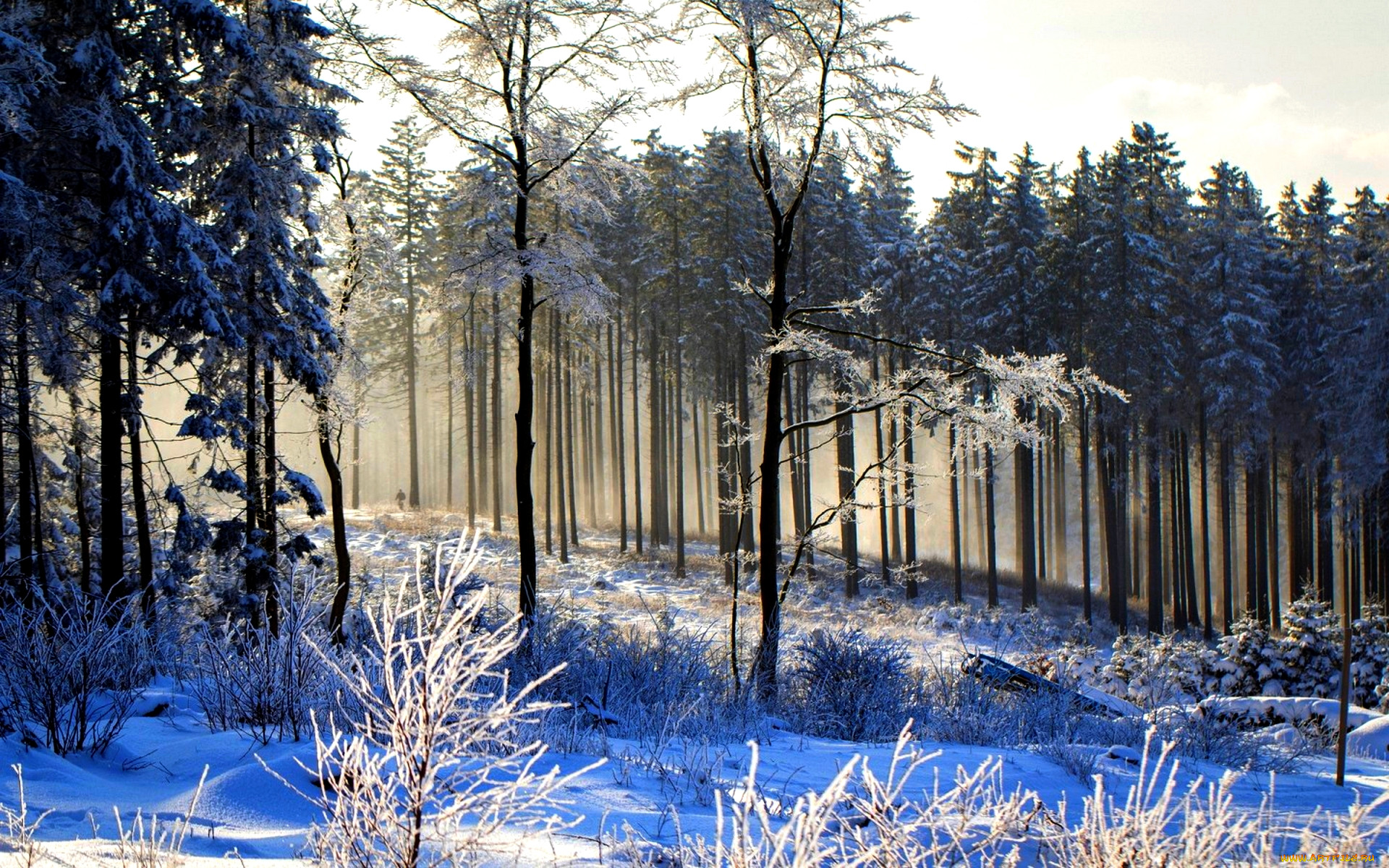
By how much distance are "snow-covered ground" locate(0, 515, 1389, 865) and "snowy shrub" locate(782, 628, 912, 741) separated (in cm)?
81

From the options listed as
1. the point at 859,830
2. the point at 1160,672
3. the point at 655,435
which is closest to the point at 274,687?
the point at 859,830

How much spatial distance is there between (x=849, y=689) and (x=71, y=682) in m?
6.14

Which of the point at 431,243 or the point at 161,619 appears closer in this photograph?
the point at 161,619

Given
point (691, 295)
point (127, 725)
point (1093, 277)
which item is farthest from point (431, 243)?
point (127, 725)

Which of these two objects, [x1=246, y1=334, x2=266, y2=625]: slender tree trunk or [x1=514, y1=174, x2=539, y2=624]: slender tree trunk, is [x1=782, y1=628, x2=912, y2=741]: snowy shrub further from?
[x1=246, y1=334, x2=266, y2=625]: slender tree trunk

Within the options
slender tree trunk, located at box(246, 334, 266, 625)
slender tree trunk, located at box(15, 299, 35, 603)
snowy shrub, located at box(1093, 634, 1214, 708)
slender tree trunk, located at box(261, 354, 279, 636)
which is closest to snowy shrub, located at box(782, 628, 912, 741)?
snowy shrub, located at box(1093, 634, 1214, 708)

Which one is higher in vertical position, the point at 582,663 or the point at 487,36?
the point at 487,36

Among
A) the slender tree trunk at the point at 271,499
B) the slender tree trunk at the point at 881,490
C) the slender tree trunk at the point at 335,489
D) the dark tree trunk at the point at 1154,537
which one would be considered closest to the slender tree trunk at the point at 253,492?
the slender tree trunk at the point at 271,499

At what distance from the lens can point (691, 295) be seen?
1120 inches

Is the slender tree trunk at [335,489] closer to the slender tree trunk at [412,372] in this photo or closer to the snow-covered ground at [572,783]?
the snow-covered ground at [572,783]

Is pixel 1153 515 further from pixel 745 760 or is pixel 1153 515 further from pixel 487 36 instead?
pixel 745 760

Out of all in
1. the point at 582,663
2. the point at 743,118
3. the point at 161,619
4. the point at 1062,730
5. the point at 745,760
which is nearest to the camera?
the point at 745,760

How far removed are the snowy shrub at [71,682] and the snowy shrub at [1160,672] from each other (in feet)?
44.3

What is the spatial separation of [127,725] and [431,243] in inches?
1266
